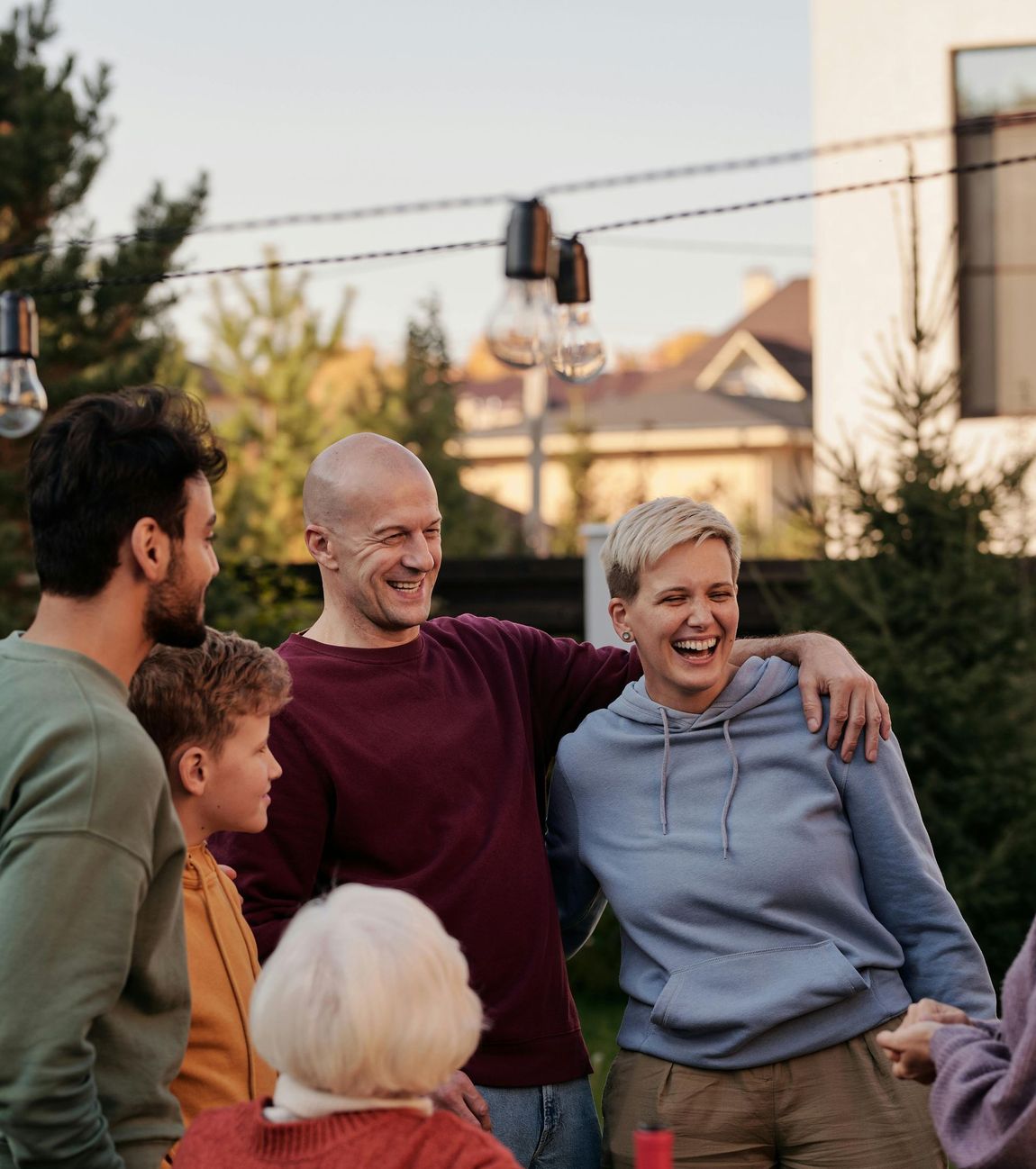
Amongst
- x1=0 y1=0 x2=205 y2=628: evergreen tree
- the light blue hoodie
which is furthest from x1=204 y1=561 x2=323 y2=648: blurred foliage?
the light blue hoodie

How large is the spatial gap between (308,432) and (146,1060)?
16.7 metres

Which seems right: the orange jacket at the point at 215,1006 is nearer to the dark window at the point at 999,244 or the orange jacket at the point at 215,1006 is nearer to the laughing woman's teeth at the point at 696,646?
the laughing woman's teeth at the point at 696,646

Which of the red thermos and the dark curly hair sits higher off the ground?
the dark curly hair

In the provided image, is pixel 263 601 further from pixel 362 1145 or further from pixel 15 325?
pixel 362 1145

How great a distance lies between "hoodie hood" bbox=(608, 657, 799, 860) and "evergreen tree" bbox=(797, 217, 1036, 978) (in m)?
3.96

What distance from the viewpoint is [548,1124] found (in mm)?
3113

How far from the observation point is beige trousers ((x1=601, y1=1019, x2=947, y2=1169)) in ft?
9.57

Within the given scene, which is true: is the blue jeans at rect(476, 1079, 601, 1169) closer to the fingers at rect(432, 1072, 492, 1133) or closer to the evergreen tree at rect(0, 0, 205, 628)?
the fingers at rect(432, 1072, 492, 1133)

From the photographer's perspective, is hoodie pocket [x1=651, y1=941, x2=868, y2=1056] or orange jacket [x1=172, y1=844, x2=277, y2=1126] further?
hoodie pocket [x1=651, y1=941, x2=868, y2=1056]

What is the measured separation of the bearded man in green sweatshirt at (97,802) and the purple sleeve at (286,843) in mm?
659

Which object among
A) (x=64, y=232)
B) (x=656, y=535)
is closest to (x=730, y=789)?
(x=656, y=535)

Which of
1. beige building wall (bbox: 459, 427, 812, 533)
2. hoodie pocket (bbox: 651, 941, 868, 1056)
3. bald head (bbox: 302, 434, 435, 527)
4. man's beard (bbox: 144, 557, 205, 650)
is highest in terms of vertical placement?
beige building wall (bbox: 459, 427, 812, 533)

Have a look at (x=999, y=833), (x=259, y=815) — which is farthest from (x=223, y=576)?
(x=259, y=815)

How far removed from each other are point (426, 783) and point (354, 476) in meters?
0.67
